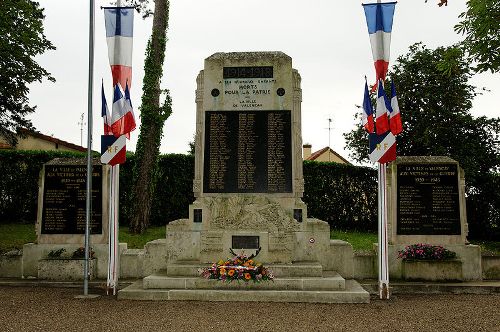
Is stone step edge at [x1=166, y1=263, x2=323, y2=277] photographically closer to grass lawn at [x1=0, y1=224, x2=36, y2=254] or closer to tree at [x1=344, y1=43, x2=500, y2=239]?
grass lawn at [x1=0, y1=224, x2=36, y2=254]

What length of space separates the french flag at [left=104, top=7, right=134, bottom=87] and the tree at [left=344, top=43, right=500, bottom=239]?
12864 mm

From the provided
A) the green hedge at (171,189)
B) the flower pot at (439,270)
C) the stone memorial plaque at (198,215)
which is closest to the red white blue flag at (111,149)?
the stone memorial plaque at (198,215)

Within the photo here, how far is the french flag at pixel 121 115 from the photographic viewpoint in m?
9.07

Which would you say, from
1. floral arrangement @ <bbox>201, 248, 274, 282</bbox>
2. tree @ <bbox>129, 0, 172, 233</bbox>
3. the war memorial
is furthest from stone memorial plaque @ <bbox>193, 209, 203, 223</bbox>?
tree @ <bbox>129, 0, 172, 233</bbox>

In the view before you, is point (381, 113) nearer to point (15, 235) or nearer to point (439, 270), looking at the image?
point (439, 270)

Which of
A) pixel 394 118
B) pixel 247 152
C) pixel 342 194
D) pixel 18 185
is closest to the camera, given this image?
pixel 394 118

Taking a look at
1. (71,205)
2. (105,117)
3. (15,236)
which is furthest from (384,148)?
(15,236)

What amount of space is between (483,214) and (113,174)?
1497 cm

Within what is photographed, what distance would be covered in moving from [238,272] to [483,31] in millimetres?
8915

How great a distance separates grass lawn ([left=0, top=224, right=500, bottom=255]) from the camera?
45.6 feet

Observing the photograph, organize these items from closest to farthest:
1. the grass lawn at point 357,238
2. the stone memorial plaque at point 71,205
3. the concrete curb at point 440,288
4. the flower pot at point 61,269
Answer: the concrete curb at point 440,288
the flower pot at point 61,269
the stone memorial plaque at point 71,205
the grass lawn at point 357,238

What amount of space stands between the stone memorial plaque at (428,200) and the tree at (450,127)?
8308mm

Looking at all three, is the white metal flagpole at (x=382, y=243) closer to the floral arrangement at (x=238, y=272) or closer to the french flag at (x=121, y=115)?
the floral arrangement at (x=238, y=272)

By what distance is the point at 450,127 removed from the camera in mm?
18969
